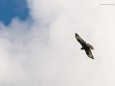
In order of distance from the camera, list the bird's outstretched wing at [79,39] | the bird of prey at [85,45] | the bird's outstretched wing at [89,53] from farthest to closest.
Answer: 1. the bird's outstretched wing at [89,53]
2. the bird of prey at [85,45]
3. the bird's outstretched wing at [79,39]

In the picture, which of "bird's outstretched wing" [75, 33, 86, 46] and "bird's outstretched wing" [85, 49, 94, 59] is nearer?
"bird's outstretched wing" [75, 33, 86, 46]

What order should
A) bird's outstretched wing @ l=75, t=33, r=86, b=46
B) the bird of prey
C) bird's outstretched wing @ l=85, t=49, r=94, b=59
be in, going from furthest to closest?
bird's outstretched wing @ l=85, t=49, r=94, b=59, the bird of prey, bird's outstretched wing @ l=75, t=33, r=86, b=46

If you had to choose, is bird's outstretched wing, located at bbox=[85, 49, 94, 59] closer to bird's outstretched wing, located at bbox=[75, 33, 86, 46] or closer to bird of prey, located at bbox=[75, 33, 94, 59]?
bird of prey, located at bbox=[75, 33, 94, 59]

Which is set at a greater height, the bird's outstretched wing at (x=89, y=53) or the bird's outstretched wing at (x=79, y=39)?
the bird's outstretched wing at (x=79, y=39)

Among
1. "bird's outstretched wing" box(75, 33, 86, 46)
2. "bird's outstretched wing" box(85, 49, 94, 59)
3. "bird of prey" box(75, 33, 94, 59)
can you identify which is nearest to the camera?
"bird's outstretched wing" box(75, 33, 86, 46)

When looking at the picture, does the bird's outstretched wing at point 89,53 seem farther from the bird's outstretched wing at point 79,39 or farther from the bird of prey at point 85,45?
the bird's outstretched wing at point 79,39

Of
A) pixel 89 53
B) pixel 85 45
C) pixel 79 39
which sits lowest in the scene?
pixel 89 53

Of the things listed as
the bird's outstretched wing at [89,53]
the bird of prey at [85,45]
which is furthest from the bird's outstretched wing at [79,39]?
the bird's outstretched wing at [89,53]

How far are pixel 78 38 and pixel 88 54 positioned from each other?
7.26 meters

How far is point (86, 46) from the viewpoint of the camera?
244 ft

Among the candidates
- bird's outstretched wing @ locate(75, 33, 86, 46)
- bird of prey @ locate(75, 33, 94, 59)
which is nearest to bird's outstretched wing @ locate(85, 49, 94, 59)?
Result: bird of prey @ locate(75, 33, 94, 59)

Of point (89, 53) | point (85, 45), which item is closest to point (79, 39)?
point (85, 45)

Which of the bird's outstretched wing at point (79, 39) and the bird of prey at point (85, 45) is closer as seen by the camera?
the bird's outstretched wing at point (79, 39)

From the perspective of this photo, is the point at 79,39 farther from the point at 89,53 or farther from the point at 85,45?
the point at 89,53
